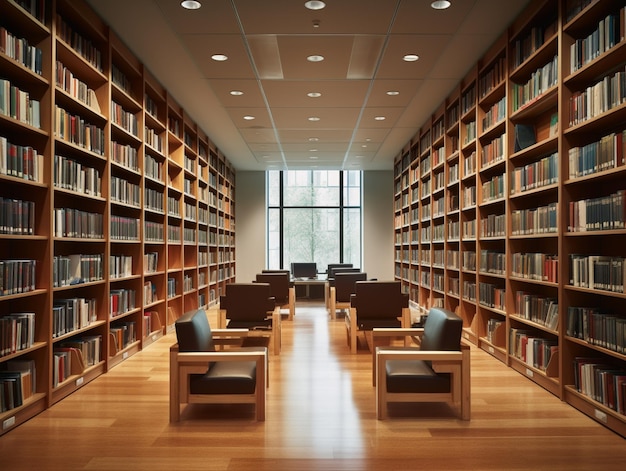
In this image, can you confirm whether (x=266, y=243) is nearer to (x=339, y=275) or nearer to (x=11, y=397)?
(x=339, y=275)

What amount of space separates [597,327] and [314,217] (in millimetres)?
11996

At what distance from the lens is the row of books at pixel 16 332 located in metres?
3.61

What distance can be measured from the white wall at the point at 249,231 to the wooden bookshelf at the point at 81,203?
6.28m

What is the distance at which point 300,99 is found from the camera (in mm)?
8008

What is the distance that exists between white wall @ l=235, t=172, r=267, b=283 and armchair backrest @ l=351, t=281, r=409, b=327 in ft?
28.5

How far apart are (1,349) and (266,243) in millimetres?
11742

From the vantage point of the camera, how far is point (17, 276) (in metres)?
3.80

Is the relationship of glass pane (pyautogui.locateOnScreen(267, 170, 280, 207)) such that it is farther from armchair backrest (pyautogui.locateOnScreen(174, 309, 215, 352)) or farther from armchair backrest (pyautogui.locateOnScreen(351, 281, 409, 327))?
armchair backrest (pyautogui.locateOnScreen(174, 309, 215, 352))

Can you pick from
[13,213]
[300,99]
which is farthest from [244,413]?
[300,99]

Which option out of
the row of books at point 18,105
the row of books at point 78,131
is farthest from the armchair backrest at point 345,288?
the row of books at point 18,105

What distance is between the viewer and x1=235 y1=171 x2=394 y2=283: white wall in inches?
594

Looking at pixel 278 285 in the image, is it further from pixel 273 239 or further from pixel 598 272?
pixel 273 239

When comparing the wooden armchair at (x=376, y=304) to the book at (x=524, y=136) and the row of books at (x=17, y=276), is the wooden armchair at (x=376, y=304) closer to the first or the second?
the book at (x=524, y=136)

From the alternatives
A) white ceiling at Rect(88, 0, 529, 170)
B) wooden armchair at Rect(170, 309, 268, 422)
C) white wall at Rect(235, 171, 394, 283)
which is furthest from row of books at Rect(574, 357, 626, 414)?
white wall at Rect(235, 171, 394, 283)
